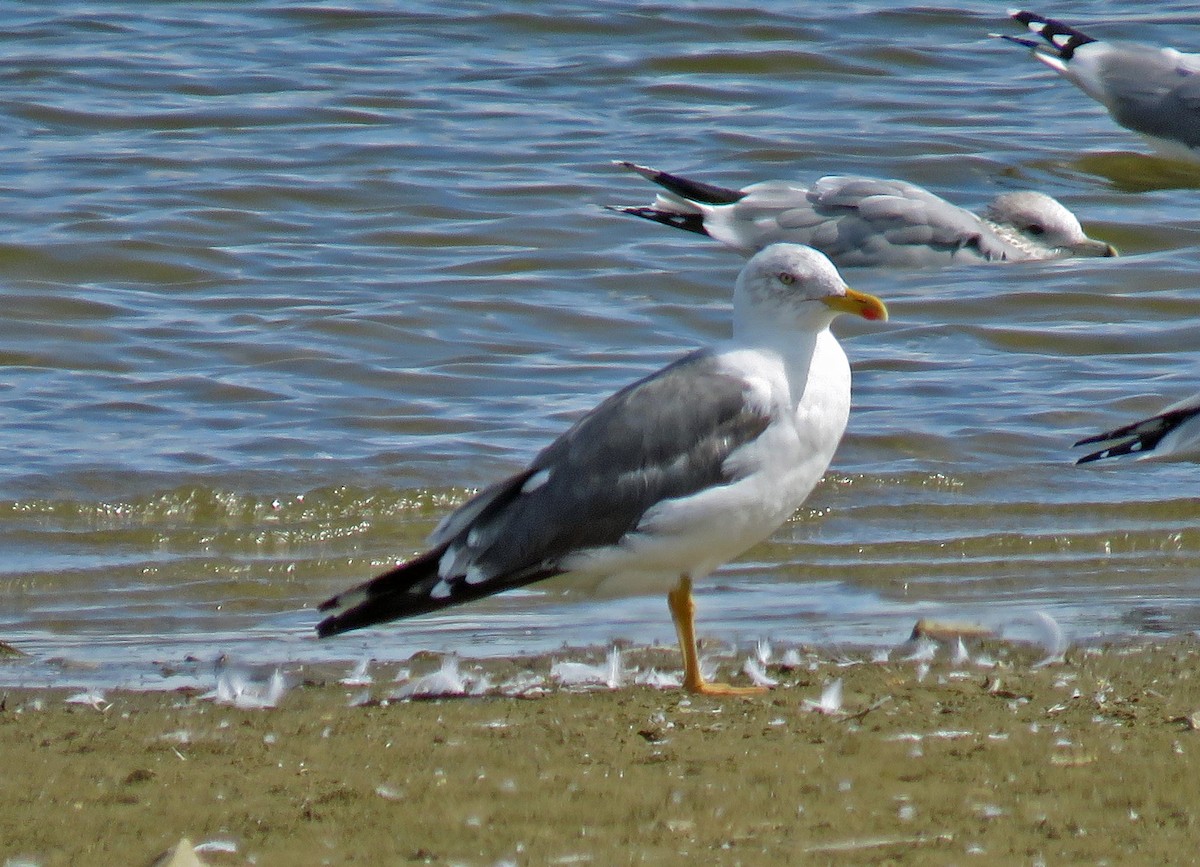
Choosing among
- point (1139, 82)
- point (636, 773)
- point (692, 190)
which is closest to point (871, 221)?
point (692, 190)

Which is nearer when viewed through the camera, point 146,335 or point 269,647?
point 269,647

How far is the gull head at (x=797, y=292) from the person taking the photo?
5.09 meters

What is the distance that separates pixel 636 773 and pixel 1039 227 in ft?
27.9

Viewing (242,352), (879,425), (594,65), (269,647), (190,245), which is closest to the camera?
(269,647)

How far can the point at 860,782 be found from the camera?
3609 mm

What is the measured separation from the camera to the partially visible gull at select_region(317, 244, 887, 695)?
16.0 ft

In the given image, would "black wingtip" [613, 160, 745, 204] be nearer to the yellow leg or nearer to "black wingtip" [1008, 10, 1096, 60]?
"black wingtip" [1008, 10, 1096, 60]

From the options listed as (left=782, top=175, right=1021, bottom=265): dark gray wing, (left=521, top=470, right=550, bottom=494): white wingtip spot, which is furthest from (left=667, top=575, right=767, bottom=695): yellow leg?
(left=782, top=175, right=1021, bottom=265): dark gray wing

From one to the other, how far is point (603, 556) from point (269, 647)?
1131mm

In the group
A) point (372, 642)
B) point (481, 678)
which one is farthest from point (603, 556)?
point (372, 642)

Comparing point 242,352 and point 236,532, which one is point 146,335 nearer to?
point 242,352

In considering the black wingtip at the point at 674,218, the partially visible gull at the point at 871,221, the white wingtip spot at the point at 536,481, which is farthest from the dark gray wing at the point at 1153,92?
the white wingtip spot at the point at 536,481

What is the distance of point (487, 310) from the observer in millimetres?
10320

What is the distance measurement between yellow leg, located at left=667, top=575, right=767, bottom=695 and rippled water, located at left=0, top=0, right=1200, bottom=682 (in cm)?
61
